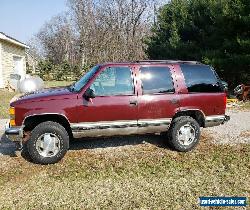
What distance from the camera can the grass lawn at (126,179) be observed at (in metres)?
4.61

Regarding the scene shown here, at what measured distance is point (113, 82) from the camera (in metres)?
6.17

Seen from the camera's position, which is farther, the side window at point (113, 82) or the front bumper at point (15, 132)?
the side window at point (113, 82)

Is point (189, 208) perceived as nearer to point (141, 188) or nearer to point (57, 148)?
point (141, 188)

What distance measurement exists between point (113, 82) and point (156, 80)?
0.91 m

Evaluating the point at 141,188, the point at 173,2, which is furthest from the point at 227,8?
the point at 141,188

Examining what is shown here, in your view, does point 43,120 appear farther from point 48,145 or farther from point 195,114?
point 195,114

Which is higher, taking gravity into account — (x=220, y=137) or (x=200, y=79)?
(x=200, y=79)

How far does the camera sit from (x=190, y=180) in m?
5.30

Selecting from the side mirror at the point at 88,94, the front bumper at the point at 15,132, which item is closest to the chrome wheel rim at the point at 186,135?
the side mirror at the point at 88,94

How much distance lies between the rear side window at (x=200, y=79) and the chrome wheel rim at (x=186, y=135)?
80 cm

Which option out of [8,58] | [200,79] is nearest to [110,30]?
[8,58]

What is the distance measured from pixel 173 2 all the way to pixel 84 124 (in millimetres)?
19358

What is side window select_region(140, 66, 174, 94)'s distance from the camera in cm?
631

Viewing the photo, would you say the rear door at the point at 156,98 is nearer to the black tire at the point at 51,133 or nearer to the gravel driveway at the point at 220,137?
the gravel driveway at the point at 220,137
